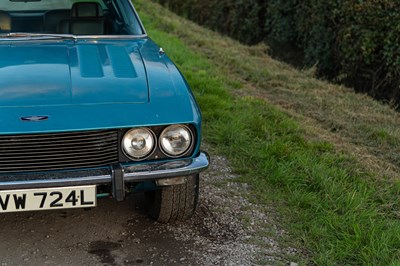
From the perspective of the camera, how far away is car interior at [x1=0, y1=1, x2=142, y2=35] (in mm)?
4754

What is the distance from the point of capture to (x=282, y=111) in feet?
21.3

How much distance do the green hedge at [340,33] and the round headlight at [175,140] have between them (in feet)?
18.4

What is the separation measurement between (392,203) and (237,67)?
4.94m

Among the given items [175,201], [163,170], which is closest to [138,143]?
[163,170]

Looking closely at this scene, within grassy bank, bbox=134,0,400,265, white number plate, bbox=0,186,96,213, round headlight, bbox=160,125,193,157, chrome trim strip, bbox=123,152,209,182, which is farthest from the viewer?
grassy bank, bbox=134,0,400,265

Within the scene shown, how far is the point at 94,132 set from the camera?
126 inches

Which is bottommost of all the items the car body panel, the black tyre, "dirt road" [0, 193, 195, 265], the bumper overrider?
"dirt road" [0, 193, 195, 265]

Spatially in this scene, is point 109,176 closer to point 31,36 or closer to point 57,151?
point 57,151

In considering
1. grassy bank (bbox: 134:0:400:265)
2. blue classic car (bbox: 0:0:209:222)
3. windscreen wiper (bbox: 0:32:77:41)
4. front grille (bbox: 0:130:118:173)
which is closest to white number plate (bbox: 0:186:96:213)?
blue classic car (bbox: 0:0:209:222)

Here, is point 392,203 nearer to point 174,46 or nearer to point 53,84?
point 53,84

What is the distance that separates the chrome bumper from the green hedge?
5.71m

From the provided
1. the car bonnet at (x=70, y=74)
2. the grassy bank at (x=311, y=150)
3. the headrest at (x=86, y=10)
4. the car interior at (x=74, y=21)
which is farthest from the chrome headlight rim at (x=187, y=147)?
the headrest at (x=86, y=10)

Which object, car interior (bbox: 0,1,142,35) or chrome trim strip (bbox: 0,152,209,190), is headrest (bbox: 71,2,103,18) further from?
chrome trim strip (bbox: 0,152,209,190)

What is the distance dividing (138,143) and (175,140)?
0.71 ft
